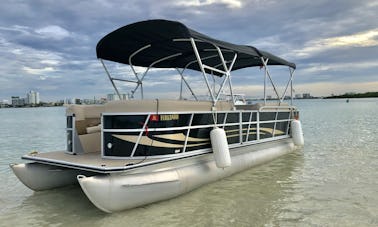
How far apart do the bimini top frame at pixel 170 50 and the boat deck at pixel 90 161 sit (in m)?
2.15

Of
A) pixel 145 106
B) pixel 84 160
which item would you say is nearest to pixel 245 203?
pixel 145 106

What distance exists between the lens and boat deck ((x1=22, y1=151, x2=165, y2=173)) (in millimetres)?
4809

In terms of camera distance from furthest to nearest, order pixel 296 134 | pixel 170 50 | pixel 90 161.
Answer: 1. pixel 296 134
2. pixel 170 50
3. pixel 90 161

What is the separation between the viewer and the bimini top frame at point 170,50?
6.18 m

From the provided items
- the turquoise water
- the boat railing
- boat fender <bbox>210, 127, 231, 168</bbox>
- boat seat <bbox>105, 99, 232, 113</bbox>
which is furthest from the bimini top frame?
the turquoise water

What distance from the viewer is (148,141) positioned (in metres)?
5.48

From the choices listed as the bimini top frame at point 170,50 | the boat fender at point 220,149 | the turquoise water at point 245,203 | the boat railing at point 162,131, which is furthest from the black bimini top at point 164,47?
the turquoise water at point 245,203

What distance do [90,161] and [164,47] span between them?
351 centimetres

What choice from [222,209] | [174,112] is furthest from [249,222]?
[174,112]

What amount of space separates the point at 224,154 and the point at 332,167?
3.81 m

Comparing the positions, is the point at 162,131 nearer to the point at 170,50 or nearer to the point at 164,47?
the point at 164,47

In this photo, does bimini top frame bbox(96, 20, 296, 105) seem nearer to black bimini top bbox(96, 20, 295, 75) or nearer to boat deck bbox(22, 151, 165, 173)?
black bimini top bbox(96, 20, 295, 75)

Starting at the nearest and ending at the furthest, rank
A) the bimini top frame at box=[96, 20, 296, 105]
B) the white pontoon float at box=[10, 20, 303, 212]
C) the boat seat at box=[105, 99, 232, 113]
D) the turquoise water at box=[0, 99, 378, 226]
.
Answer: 1. the turquoise water at box=[0, 99, 378, 226]
2. the white pontoon float at box=[10, 20, 303, 212]
3. the boat seat at box=[105, 99, 232, 113]
4. the bimini top frame at box=[96, 20, 296, 105]

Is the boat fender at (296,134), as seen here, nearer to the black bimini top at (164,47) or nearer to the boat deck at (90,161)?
the black bimini top at (164,47)
